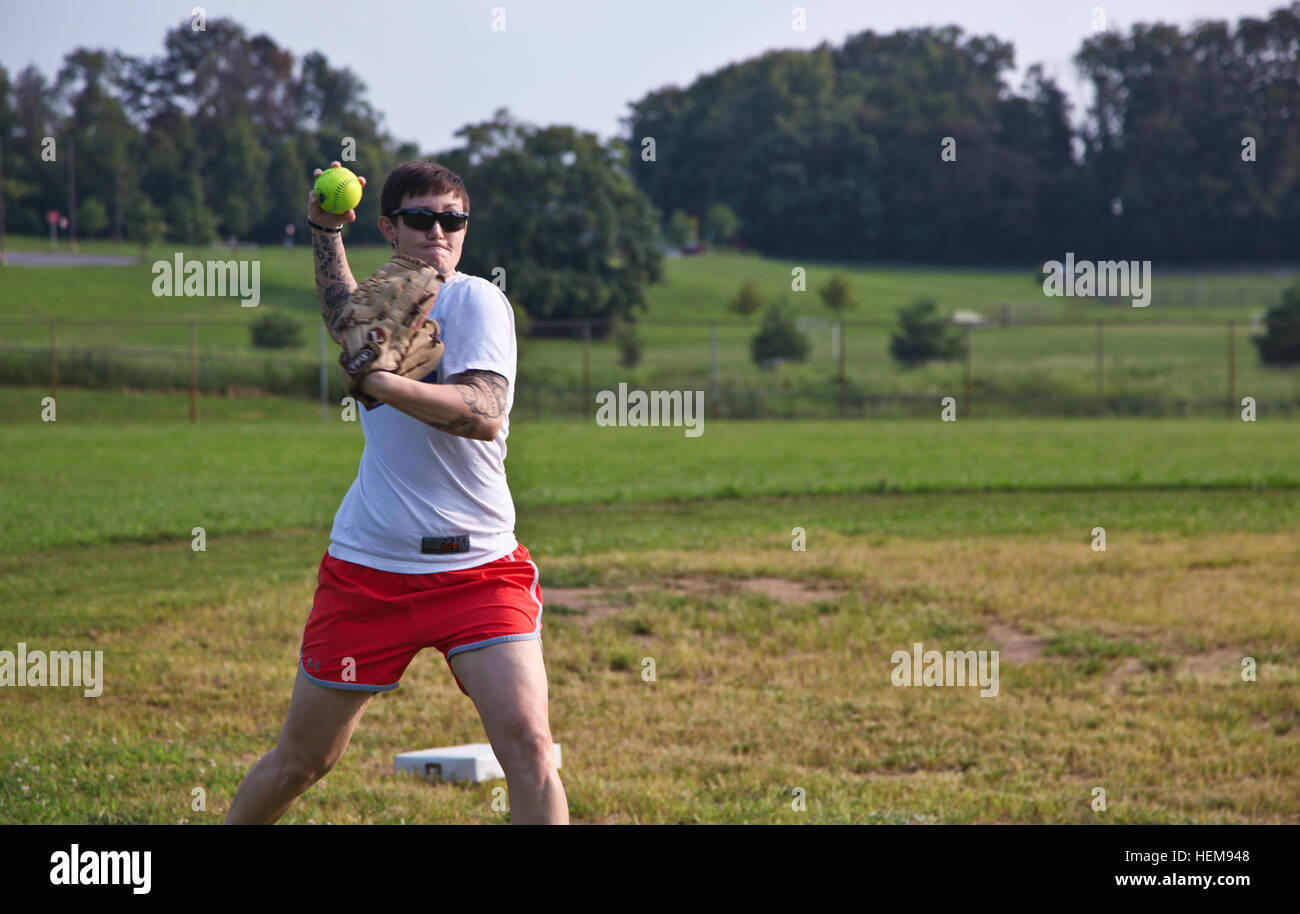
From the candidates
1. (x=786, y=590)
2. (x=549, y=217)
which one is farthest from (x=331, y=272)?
(x=549, y=217)

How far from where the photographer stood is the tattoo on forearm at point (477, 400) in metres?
3.12

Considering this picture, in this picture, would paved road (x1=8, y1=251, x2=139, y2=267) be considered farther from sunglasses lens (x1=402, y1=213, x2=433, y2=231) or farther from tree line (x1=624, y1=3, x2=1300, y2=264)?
sunglasses lens (x1=402, y1=213, x2=433, y2=231)

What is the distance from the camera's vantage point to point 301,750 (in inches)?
138

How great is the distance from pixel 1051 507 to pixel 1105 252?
297 ft

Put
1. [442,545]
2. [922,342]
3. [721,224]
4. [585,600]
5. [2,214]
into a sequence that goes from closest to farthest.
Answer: [442,545]
[585,600]
[922,342]
[2,214]
[721,224]

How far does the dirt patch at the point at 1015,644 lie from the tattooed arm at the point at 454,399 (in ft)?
15.5

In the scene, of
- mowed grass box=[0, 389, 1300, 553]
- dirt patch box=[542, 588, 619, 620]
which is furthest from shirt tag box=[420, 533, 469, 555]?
mowed grass box=[0, 389, 1300, 553]

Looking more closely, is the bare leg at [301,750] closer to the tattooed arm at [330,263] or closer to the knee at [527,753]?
the knee at [527,753]

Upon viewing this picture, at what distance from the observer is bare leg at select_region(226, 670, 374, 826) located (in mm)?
3436

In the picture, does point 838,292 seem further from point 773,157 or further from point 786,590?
point 786,590

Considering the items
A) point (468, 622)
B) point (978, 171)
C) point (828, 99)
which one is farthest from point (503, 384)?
point (828, 99)

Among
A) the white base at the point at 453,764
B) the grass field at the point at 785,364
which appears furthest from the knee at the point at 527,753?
the grass field at the point at 785,364

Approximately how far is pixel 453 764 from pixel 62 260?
239ft

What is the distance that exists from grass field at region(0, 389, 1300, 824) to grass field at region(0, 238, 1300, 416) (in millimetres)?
15816
